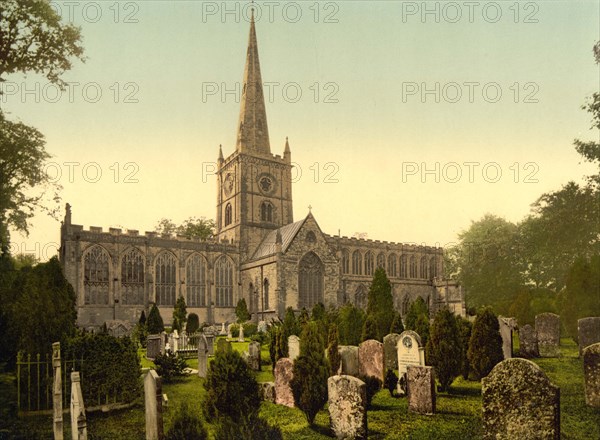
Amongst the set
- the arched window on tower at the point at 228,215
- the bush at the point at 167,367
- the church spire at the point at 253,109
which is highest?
the church spire at the point at 253,109

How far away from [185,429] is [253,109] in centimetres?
4214

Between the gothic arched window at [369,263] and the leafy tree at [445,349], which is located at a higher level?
the gothic arched window at [369,263]

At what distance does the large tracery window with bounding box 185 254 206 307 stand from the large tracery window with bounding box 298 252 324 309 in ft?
25.6

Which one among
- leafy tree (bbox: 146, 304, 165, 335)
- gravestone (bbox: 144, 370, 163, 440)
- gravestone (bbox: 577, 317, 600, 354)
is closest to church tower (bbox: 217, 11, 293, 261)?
leafy tree (bbox: 146, 304, 165, 335)

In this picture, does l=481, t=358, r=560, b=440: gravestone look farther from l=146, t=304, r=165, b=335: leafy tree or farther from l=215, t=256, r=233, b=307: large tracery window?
l=215, t=256, r=233, b=307: large tracery window

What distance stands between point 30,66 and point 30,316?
325 inches

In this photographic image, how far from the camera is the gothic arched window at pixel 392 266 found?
51.6 m

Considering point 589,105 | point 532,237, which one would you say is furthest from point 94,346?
point 532,237

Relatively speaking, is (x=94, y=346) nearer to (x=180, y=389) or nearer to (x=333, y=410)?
(x=180, y=389)

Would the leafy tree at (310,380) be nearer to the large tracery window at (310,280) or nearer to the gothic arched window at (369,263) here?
the large tracery window at (310,280)

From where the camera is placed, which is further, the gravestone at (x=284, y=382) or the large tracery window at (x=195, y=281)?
the large tracery window at (x=195, y=281)

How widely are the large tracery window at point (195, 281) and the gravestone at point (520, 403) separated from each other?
34.5 meters

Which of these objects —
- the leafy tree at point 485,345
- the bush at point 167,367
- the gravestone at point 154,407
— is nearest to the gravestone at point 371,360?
the leafy tree at point 485,345

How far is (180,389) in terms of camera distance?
13148 millimetres
